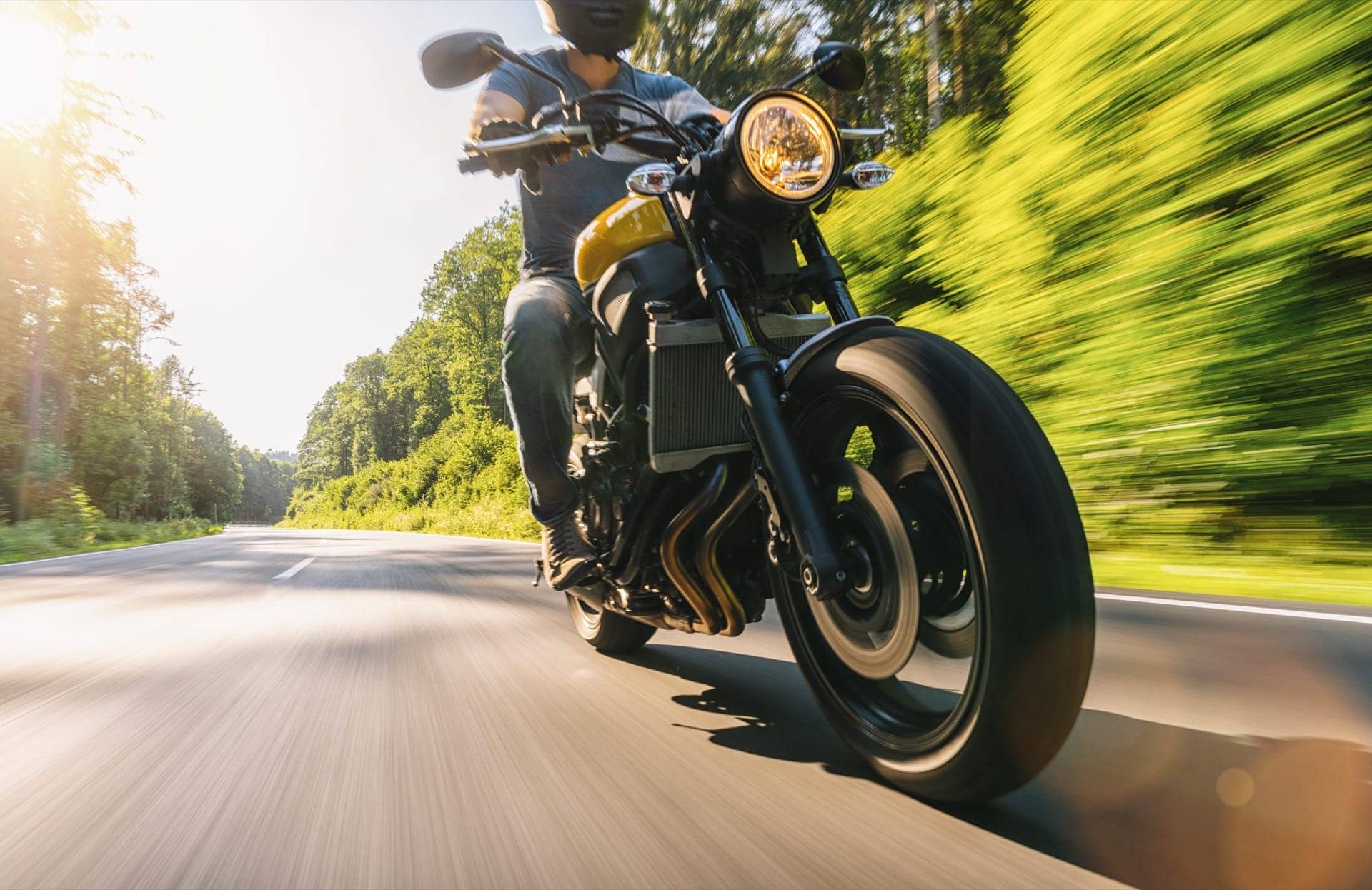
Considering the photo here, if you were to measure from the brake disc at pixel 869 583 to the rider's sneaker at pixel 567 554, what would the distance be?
40.8 inches

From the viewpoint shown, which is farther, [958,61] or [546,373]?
[958,61]

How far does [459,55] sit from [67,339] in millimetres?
29129

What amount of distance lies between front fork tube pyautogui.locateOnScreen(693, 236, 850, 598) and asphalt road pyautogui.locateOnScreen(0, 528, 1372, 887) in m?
0.45

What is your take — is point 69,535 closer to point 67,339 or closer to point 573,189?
point 67,339

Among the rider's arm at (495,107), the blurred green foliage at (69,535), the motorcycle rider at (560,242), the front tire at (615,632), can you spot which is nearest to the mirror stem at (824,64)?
the motorcycle rider at (560,242)

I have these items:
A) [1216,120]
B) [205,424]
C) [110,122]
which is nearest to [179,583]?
[1216,120]

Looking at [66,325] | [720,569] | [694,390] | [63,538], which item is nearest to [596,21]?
[694,390]

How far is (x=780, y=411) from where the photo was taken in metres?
1.88

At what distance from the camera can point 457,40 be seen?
2.01m

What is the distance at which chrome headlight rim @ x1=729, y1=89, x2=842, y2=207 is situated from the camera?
1.86 metres

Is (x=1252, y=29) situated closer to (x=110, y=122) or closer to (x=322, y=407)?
(x=110, y=122)

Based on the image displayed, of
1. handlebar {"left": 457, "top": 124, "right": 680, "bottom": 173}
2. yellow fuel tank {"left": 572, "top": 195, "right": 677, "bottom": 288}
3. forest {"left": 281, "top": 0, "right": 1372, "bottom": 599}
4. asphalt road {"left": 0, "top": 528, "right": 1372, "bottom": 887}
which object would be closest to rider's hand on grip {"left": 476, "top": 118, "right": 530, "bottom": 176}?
handlebar {"left": 457, "top": 124, "right": 680, "bottom": 173}

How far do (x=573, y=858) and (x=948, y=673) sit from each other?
0.80 m

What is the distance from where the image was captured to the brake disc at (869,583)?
1669 millimetres
